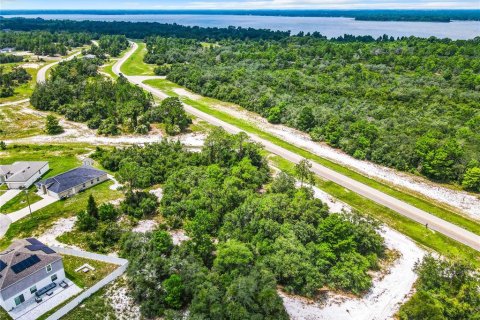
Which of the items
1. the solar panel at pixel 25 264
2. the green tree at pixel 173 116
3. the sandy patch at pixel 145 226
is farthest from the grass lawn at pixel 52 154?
the solar panel at pixel 25 264

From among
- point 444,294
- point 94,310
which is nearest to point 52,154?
point 94,310

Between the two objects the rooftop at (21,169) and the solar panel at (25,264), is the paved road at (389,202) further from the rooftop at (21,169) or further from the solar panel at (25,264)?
the solar panel at (25,264)

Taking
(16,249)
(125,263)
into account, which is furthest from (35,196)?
(125,263)

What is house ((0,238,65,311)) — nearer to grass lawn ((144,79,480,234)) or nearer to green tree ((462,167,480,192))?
grass lawn ((144,79,480,234))

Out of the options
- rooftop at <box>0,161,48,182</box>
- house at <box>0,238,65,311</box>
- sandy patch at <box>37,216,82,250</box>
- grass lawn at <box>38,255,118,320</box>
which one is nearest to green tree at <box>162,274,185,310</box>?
grass lawn at <box>38,255,118,320</box>

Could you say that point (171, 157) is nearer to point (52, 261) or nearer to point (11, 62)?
point (52, 261)
